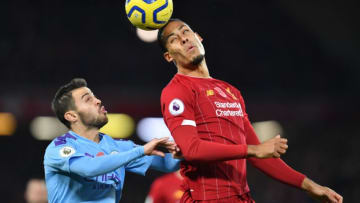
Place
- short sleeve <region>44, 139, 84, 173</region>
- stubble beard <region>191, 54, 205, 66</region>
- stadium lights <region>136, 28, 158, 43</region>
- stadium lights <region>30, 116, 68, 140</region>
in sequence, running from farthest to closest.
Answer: stadium lights <region>136, 28, 158, 43</region> < stadium lights <region>30, 116, 68, 140</region> < short sleeve <region>44, 139, 84, 173</region> < stubble beard <region>191, 54, 205, 66</region>

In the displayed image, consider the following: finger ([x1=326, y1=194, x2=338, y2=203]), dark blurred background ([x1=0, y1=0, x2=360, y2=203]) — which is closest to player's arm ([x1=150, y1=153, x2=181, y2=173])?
finger ([x1=326, y1=194, x2=338, y2=203])

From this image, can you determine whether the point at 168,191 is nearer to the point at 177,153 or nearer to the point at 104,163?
the point at 104,163

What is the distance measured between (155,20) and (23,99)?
1069 centimetres

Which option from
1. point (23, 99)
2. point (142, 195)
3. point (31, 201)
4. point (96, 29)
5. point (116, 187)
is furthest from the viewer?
point (96, 29)

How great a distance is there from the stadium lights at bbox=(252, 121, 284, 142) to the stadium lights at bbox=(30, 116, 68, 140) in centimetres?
505

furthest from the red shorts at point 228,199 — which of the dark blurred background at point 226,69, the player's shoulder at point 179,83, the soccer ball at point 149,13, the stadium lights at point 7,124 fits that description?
the stadium lights at point 7,124

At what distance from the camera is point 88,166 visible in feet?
12.8

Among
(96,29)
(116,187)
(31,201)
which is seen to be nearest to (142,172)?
(116,187)

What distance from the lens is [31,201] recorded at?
8.24m

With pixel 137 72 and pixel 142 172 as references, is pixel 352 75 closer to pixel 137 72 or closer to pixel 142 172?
pixel 137 72

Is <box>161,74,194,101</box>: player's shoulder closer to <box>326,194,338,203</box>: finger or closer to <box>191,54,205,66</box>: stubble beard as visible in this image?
<box>191,54,205,66</box>: stubble beard

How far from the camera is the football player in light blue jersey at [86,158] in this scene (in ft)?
12.8

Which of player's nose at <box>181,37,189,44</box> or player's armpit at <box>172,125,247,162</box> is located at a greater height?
player's nose at <box>181,37,189,44</box>

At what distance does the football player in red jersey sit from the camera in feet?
10.5
